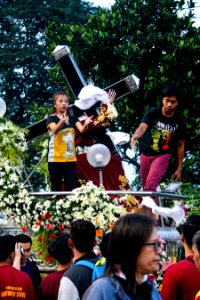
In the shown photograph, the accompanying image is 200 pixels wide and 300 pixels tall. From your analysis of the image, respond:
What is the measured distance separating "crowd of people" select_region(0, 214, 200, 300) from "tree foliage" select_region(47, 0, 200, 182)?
15.1 m

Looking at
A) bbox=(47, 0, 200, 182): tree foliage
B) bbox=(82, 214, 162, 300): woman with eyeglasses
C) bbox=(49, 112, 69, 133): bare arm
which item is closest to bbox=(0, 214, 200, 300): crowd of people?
bbox=(82, 214, 162, 300): woman with eyeglasses

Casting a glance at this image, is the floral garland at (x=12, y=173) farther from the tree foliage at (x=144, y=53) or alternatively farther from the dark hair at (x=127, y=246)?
the tree foliage at (x=144, y=53)

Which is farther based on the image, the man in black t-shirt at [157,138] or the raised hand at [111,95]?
the raised hand at [111,95]

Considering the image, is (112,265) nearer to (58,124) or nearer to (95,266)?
(95,266)

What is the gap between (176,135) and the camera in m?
12.4

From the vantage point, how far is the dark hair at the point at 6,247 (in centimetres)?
726

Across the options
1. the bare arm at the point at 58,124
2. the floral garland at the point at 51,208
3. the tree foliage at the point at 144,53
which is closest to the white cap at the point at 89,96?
the bare arm at the point at 58,124

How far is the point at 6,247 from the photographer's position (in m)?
7.30

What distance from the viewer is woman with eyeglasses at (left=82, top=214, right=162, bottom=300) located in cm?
450

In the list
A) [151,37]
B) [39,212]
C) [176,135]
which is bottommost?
[39,212]

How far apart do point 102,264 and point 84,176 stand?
6.75 metres

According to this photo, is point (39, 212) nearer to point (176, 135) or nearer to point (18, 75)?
point (176, 135)

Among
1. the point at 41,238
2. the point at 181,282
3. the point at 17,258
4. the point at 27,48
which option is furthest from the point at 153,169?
the point at 27,48

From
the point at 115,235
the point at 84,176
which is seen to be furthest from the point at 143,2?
the point at 115,235
